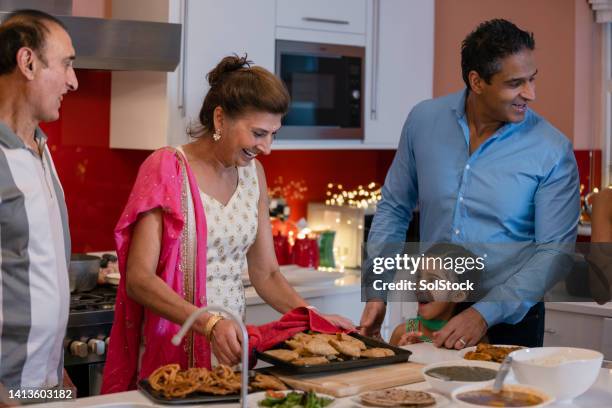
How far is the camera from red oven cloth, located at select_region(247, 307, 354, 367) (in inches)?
92.9

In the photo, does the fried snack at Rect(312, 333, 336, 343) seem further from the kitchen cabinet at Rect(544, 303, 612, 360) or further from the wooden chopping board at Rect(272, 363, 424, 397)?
the kitchen cabinet at Rect(544, 303, 612, 360)

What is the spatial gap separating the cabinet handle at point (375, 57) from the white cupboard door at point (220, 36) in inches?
23.1

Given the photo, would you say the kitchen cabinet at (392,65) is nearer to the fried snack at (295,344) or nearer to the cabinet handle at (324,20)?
the cabinet handle at (324,20)

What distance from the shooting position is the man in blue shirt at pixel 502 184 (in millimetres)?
2727

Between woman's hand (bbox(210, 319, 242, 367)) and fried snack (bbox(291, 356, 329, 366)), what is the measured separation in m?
0.14

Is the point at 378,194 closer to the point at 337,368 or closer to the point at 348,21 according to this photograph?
the point at 348,21

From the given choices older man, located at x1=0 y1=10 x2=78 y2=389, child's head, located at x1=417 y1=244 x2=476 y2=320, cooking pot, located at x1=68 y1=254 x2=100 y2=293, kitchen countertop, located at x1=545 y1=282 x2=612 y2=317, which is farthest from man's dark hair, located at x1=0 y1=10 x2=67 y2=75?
kitchen countertop, located at x1=545 y1=282 x2=612 y2=317

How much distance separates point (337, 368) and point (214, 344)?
0.30 metres

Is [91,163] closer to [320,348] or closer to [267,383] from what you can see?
[320,348]

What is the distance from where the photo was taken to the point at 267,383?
2105 millimetres

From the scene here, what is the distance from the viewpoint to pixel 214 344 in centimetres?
227

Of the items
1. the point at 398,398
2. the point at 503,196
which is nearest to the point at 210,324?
the point at 398,398

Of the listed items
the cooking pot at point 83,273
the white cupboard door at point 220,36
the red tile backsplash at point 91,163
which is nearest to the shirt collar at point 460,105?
the white cupboard door at point 220,36

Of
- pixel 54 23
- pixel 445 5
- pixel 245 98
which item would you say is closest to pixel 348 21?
pixel 445 5
